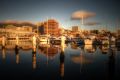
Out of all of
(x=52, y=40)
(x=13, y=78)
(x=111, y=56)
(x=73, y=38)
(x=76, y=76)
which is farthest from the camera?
(x=73, y=38)

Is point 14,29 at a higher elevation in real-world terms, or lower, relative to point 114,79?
higher

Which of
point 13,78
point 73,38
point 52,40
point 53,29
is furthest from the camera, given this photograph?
point 53,29

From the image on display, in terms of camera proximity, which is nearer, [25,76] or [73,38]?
[25,76]

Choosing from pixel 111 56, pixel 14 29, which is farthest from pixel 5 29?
pixel 111 56

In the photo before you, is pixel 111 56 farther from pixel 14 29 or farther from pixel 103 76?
pixel 14 29

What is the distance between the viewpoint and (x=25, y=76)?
821 centimetres

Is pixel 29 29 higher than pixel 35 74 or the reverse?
higher

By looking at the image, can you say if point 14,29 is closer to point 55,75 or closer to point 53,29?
point 53,29

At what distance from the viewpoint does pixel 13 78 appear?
7.83 metres

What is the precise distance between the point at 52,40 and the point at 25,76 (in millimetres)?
25151

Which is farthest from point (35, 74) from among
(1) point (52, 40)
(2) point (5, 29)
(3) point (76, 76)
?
(2) point (5, 29)

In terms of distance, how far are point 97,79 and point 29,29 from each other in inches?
1235

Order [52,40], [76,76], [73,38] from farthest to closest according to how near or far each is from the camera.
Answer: [73,38] → [52,40] → [76,76]

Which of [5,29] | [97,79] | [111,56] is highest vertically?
[5,29]
